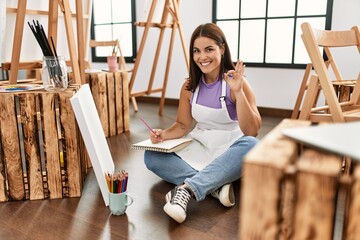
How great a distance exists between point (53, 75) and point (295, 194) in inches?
52.3

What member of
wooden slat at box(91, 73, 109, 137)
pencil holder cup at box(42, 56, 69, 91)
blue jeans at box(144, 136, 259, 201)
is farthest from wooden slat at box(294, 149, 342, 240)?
wooden slat at box(91, 73, 109, 137)

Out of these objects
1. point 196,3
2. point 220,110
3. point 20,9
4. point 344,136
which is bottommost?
point 220,110

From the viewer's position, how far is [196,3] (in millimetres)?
3783

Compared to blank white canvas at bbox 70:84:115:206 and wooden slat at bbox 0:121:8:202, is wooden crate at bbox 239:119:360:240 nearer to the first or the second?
blank white canvas at bbox 70:84:115:206

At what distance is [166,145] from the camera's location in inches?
65.4

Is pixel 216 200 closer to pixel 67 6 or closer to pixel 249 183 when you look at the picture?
pixel 249 183

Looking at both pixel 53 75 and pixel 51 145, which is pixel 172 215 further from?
pixel 53 75

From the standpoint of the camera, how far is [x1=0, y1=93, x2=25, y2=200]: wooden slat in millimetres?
1473

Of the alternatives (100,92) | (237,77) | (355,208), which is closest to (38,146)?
(237,77)

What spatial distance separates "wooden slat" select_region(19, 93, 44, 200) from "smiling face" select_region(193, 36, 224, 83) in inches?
31.7

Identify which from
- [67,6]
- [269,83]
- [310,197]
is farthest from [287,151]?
[269,83]

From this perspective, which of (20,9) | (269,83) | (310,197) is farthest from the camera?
(269,83)

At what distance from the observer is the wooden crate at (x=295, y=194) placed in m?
0.53

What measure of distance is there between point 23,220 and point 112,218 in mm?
372
